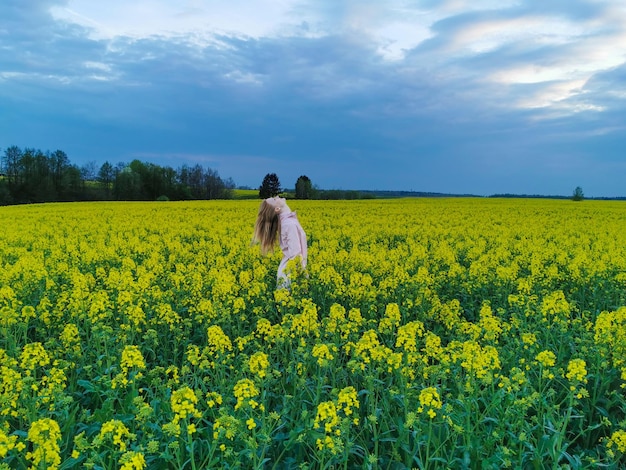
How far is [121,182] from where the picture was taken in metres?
78.3

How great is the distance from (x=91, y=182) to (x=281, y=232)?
8314 centimetres

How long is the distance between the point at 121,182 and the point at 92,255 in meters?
70.9

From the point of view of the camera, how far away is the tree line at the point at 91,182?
232ft

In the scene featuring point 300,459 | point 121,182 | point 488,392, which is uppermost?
point 121,182

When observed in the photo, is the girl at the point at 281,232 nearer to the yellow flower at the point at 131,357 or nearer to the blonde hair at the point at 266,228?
the blonde hair at the point at 266,228

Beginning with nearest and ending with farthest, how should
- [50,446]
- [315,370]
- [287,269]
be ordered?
[50,446], [315,370], [287,269]

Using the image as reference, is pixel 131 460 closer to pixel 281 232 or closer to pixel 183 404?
pixel 183 404

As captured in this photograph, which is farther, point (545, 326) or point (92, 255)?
point (92, 255)

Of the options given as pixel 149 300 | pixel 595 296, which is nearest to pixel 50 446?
pixel 149 300

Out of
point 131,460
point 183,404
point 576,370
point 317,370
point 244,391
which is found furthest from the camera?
point 317,370

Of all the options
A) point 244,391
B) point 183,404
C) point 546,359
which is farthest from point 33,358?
point 546,359

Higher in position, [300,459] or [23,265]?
[23,265]

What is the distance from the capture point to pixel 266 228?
10336 mm

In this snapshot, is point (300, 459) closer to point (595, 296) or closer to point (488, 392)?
point (488, 392)
